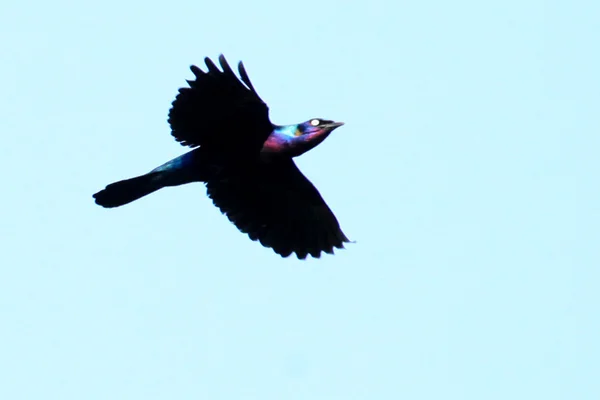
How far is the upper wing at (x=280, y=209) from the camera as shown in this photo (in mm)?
22812

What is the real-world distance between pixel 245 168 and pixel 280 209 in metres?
0.86

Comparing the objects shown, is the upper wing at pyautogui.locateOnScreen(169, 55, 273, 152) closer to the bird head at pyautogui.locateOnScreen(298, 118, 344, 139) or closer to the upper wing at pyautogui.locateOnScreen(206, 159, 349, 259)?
the bird head at pyautogui.locateOnScreen(298, 118, 344, 139)

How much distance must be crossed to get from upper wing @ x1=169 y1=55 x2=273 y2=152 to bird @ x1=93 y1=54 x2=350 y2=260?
1 cm

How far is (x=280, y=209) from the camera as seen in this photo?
23.2m

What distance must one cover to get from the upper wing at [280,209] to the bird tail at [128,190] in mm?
627

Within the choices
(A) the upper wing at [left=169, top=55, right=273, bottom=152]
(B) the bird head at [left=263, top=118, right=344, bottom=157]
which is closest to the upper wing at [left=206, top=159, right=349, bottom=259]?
(B) the bird head at [left=263, top=118, right=344, bottom=157]

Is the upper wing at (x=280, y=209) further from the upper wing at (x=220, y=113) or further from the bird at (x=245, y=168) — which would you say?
the upper wing at (x=220, y=113)

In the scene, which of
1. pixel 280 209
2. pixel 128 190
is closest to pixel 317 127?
pixel 280 209

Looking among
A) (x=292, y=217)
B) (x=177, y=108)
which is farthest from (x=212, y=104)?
(x=292, y=217)

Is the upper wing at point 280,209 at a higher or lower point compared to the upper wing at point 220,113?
lower

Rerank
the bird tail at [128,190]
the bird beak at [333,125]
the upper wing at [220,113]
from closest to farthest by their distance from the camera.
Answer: the upper wing at [220,113]
the bird beak at [333,125]
the bird tail at [128,190]

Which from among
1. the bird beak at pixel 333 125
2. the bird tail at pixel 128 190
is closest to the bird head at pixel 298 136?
the bird beak at pixel 333 125

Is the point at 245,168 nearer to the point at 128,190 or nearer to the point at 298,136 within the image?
the point at 298,136

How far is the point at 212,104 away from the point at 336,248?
8.78ft
